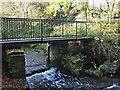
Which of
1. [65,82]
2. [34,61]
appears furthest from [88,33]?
[65,82]

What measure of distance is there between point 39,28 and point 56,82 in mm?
1114

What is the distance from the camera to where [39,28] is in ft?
13.5

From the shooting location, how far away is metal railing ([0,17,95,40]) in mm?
3487

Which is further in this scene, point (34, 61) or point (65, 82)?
point (34, 61)

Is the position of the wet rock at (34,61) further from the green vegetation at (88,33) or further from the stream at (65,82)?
the green vegetation at (88,33)

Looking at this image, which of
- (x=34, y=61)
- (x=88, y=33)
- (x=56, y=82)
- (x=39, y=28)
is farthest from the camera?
(x=88, y=33)

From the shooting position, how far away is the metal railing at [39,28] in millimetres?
3487

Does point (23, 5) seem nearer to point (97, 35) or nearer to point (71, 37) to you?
point (71, 37)

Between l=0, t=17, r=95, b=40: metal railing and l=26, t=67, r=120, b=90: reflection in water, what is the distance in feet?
2.36

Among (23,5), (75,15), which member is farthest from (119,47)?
(23,5)

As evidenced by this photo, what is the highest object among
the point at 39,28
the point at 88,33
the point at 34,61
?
the point at 39,28

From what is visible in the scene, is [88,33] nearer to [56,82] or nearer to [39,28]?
[39,28]

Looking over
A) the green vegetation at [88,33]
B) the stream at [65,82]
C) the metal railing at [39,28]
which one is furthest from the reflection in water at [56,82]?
the metal railing at [39,28]

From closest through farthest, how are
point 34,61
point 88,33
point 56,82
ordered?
point 56,82, point 34,61, point 88,33
